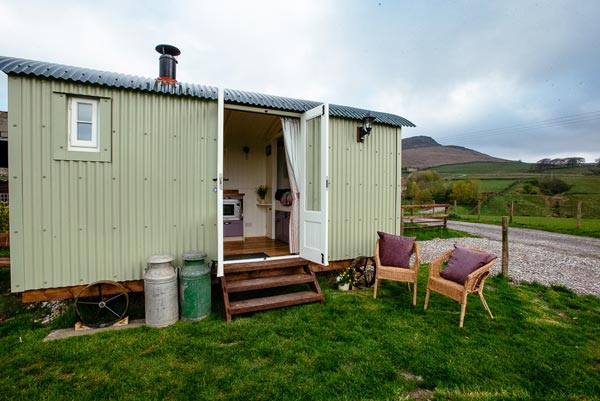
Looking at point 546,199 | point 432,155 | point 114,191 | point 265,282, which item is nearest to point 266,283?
point 265,282

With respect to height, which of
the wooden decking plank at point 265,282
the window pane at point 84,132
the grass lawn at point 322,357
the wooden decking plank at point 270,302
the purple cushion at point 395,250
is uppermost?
the window pane at point 84,132

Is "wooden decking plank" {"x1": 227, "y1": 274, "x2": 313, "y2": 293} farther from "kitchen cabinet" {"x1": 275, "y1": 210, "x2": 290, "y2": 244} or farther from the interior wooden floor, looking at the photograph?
"kitchen cabinet" {"x1": 275, "y1": 210, "x2": 290, "y2": 244}

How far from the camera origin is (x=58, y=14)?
5.93 m

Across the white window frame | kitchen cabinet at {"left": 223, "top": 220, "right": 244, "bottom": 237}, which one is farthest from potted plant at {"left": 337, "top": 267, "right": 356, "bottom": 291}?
the white window frame

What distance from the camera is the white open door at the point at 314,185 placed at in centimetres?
390

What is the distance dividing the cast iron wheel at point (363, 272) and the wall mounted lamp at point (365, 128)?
2050 millimetres

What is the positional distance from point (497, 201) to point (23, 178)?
25095 millimetres

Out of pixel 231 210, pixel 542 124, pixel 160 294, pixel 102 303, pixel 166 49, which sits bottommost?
pixel 102 303

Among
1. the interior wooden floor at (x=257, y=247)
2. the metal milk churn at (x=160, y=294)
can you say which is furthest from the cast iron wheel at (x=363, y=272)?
the metal milk churn at (x=160, y=294)

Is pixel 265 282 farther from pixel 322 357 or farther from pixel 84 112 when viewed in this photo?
pixel 84 112

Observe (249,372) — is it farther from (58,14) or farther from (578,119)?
(578,119)

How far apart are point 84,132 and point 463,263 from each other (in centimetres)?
495

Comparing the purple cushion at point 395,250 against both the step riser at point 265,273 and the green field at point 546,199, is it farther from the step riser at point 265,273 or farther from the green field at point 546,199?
the green field at point 546,199

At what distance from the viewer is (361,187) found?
15.6ft
